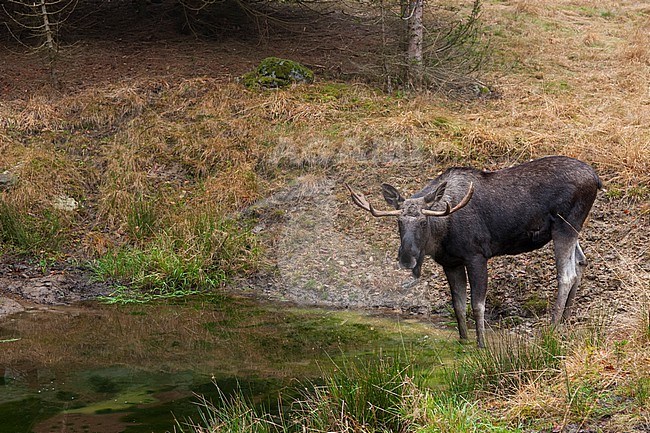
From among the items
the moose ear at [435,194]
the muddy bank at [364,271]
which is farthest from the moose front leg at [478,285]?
the muddy bank at [364,271]

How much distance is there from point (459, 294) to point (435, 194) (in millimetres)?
1251

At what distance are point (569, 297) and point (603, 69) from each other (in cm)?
928

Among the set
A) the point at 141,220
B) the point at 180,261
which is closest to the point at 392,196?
the point at 180,261

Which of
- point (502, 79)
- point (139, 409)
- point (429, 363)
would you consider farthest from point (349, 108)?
point (139, 409)

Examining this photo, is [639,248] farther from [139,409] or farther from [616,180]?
[139,409]

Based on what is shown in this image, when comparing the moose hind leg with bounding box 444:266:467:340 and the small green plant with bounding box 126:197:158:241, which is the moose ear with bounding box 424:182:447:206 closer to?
the moose hind leg with bounding box 444:266:467:340

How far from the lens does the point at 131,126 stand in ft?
48.2

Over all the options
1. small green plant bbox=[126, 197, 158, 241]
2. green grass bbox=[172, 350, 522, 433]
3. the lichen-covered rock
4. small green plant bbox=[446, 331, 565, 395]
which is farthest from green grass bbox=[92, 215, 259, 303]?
small green plant bbox=[446, 331, 565, 395]

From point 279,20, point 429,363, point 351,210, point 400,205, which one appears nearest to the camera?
point 429,363

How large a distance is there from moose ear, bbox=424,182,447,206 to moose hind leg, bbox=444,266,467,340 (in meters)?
0.96

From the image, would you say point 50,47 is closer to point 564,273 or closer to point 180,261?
point 180,261

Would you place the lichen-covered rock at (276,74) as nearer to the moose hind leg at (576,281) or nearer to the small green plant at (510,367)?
the moose hind leg at (576,281)

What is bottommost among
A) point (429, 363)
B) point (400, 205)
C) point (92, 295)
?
point (92, 295)

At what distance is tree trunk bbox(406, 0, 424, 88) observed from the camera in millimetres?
15469
